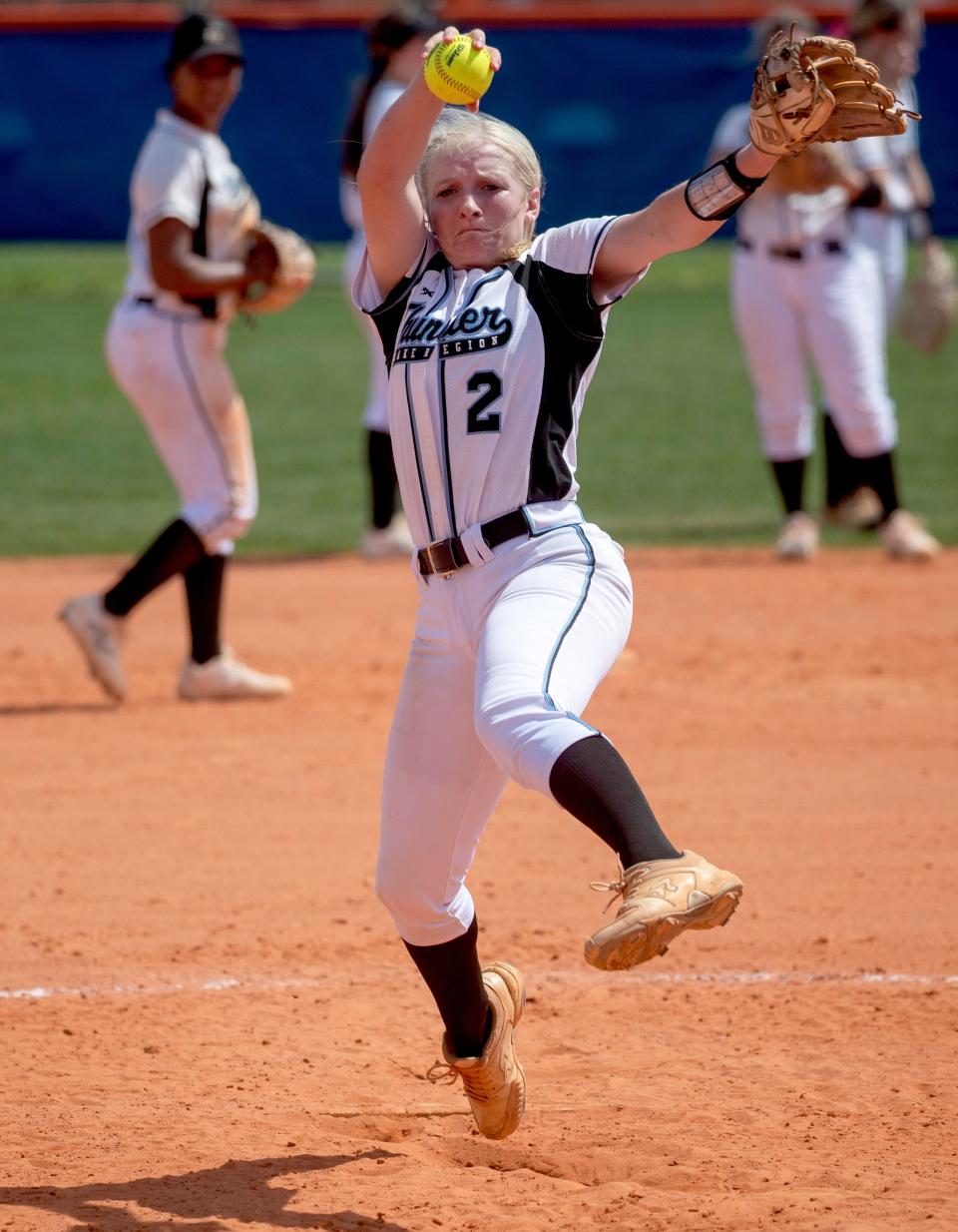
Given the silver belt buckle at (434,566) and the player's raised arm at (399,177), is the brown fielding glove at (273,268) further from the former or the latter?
the silver belt buckle at (434,566)

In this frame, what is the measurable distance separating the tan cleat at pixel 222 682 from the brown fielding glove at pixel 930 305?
4.97 meters

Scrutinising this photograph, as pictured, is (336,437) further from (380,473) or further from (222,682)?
(222,682)

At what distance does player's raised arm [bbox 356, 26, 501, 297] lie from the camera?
3.39 m

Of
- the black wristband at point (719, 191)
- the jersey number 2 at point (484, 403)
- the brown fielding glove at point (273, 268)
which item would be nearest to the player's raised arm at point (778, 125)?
the black wristband at point (719, 191)

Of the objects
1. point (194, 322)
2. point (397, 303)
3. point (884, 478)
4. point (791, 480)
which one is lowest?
point (791, 480)

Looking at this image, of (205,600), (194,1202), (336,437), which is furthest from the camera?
(336,437)

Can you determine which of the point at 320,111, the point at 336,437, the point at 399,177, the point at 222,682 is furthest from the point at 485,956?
the point at 320,111

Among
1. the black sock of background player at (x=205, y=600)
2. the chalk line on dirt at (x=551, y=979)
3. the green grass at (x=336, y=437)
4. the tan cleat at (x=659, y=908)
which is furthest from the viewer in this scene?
the green grass at (x=336, y=437)

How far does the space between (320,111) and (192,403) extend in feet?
48.4

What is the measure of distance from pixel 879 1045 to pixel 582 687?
52.5 inches

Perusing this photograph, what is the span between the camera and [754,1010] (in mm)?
4168

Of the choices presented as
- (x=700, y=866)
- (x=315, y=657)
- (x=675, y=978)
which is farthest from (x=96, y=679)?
(x=700, y=866)

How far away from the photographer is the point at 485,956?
174 inches

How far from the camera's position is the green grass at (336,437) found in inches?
414
